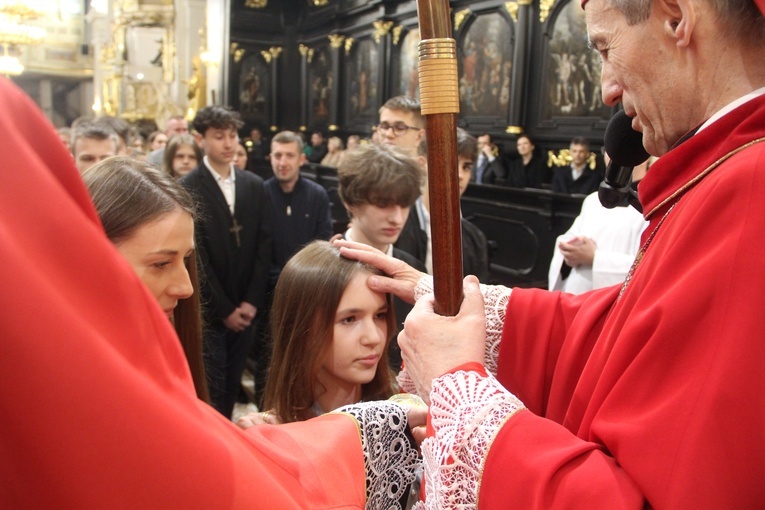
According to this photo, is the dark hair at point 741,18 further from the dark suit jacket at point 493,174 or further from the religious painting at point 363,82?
the religious painting at point 363,82

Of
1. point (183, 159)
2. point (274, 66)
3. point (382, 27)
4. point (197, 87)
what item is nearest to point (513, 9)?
point (382, 27)

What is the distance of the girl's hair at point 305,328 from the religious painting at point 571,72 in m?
7.22

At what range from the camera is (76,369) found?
0.46 m

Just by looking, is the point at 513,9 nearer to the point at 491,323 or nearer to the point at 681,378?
the point at 491,323

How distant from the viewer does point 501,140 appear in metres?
10.1

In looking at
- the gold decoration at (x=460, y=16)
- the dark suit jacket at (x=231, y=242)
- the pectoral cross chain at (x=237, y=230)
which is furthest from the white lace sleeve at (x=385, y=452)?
the gold decoration at (x=460, y=16)

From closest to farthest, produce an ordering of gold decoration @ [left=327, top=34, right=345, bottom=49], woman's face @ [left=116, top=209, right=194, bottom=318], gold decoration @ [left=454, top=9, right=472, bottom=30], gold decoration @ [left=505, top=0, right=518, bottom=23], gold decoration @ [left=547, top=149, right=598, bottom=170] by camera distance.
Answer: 1. woman's face @ [left=116, top=209, right=194, bottom=318]
2. gold decoration @ [left=547, top=149, right=598, bottom=170]
3. gold decoration @ [left=505, top=0, right=518, bottom=23]
4. gold decoration @ [left=454, top=9, right=472, bottom=30]
5. gold decoration @ [left=327, top=34, right=345, bottom=49]

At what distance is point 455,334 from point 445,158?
309 mm

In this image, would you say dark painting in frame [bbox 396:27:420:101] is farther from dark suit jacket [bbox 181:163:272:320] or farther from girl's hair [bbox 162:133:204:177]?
dark suit jacket [bbox 181:163:272:320]

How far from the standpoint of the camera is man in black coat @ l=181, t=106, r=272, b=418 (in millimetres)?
3713

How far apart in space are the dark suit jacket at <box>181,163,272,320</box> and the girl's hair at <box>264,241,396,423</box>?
169 centimetres

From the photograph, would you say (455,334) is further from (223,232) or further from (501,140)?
(501,140)

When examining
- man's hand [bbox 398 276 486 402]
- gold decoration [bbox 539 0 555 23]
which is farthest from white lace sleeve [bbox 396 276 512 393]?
gold decoration [bbox 539 0 555 23]

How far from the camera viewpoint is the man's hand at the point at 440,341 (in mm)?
1177
